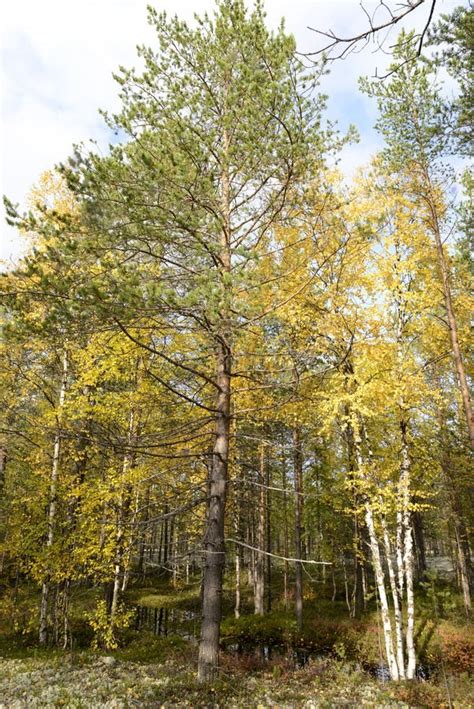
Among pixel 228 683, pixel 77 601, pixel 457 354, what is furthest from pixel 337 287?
pixel 77 601

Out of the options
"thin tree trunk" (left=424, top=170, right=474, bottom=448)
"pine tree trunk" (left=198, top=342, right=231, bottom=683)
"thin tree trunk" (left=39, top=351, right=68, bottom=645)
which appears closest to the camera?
"pine tree trunk" (left=198, top=342, right=231, bottom=683)

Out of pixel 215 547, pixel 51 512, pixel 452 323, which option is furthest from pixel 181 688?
pixel 452 323

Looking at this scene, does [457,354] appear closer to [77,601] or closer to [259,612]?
[259,612]

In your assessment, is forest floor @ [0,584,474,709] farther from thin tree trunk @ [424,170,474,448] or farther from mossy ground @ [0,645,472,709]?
thin tree trunk @ [424,170,474,448]

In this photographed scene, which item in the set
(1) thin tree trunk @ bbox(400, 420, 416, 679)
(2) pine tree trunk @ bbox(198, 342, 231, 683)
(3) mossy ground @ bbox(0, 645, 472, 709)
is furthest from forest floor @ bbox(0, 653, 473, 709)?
(1) thin tree trunk @ bbox(400, 420, 416, 679)

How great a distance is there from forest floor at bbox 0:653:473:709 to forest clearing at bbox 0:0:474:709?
0.08m

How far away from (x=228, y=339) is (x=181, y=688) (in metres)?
5.49

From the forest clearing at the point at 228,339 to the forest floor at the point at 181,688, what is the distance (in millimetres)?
80

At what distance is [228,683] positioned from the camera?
6.78 m

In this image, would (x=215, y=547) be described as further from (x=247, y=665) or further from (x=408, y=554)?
(x=247, y=665)

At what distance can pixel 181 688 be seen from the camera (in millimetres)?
6219

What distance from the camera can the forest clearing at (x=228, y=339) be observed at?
5.88 metres

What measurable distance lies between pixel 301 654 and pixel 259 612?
463 centimetres

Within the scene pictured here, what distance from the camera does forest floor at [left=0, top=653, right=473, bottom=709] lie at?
5.79 meters
